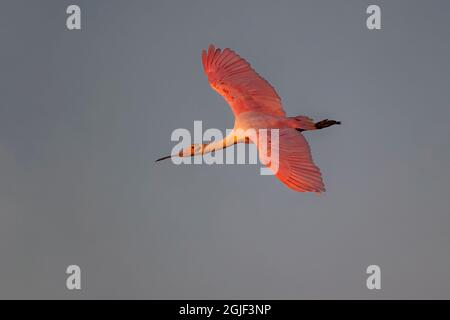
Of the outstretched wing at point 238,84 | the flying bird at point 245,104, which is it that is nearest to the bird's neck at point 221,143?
the flying bird at point 245,104

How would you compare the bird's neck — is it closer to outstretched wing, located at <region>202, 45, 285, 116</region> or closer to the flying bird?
the flying bird

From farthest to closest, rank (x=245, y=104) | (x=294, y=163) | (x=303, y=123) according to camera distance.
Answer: (x=245, y=104)
(x=303, y=123)
(x=294, y=163)

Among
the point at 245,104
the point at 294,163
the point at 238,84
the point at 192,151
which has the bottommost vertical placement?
the point at 294,163

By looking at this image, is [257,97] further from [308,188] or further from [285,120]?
[308,188]

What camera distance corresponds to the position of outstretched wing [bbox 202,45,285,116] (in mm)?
22625

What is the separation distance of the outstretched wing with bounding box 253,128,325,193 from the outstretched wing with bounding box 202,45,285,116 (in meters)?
1.85

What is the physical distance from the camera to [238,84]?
2294cm

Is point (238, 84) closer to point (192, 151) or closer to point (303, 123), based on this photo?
point (303, 123)

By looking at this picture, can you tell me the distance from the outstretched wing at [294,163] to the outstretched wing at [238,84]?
1849 mm

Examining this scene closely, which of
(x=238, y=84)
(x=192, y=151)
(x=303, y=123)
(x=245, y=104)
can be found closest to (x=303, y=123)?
(x=303, y=123)

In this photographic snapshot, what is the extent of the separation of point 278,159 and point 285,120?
228cm

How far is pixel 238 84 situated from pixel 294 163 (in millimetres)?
3941

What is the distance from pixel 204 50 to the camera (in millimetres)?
23359

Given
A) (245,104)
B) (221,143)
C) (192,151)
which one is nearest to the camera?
(245,104)
